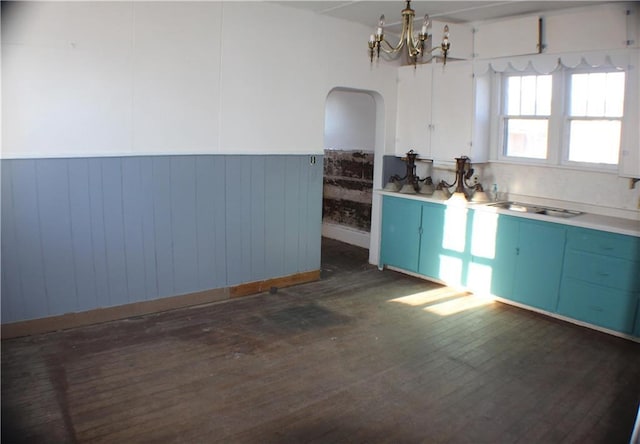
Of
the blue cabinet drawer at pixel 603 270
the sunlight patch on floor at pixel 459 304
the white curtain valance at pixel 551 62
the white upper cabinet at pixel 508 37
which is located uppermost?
the white upper cabinet at pixel 508 37

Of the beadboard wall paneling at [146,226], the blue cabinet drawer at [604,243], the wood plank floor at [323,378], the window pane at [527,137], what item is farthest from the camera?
the window pane at [527,137]

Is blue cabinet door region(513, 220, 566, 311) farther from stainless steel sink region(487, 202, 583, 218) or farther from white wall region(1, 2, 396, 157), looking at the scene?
white wall region(1, 2, 396, 157)

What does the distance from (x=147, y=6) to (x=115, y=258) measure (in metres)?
2.07

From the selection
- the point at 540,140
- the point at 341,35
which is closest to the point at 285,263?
the point at 341,35

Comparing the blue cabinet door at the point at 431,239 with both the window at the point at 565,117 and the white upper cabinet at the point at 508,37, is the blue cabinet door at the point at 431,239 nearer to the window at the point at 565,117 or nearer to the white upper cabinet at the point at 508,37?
the window at the point at 565,117

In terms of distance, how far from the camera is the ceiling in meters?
4.79

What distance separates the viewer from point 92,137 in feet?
13.8

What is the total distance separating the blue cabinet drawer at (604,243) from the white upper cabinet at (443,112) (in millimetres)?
1402

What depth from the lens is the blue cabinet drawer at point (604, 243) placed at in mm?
4223

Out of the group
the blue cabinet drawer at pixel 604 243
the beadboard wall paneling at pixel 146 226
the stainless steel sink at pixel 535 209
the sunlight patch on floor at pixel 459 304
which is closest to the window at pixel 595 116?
the stainless steel sink at pixel 535 209

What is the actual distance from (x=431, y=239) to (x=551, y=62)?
2.07 meters

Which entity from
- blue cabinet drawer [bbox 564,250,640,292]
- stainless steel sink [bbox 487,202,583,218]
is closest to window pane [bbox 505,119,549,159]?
stainless steel sink [bbox 487,202,583,218]

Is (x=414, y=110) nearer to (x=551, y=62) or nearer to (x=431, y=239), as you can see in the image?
(x=431, y=239)

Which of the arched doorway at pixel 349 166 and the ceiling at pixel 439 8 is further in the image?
the arched doorway at pixel 349 166
